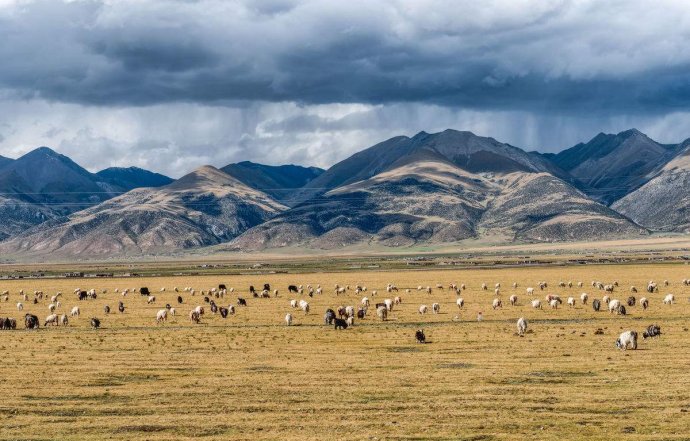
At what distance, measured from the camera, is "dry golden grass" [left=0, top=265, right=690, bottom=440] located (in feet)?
100

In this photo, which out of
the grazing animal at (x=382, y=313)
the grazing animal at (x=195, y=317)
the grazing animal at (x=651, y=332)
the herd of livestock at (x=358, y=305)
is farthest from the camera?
the grazing animal at (x=195, y=317)

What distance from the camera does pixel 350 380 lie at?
4031cm

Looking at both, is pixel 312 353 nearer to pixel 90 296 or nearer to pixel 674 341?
pixel 674 341

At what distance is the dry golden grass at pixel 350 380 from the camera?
3055 cm

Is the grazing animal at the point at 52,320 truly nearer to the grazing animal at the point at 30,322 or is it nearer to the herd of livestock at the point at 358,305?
the herd of livestock at the point at 358,305

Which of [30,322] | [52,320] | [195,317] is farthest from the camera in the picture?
[195,317]

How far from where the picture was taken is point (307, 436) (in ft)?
95.7

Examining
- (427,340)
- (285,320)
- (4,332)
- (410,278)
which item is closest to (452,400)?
(427,340)

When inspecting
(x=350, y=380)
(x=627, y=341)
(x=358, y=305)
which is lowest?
(x=350, y=380)

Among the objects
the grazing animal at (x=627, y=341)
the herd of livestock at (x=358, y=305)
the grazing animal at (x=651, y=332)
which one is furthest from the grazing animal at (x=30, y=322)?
the grazing animal at (x=651, y=332)

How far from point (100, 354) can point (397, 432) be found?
1105 inches

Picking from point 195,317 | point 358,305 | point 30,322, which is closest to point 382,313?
point 358,305

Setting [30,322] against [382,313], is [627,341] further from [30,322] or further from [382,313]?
[30,322]

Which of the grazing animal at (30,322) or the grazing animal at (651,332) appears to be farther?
the grazing animal at (30,322)
